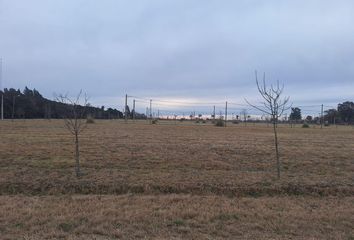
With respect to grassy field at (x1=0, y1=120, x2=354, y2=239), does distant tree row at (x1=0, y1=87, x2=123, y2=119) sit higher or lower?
higher

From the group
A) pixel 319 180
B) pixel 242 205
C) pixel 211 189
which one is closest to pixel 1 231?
pixel 242 205

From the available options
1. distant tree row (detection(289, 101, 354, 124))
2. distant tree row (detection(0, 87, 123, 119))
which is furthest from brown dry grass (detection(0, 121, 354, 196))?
distant tree row (detection(289, 101, 354, 124))

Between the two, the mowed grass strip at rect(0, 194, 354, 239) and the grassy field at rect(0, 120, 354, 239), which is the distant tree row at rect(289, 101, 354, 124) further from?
the mowed grass strip at rect(0, 194, 354, 239)

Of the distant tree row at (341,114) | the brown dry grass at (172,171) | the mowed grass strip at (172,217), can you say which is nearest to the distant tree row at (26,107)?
the distant tree row at (341,114)

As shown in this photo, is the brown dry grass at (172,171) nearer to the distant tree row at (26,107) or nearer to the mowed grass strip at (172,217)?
the mowed grass strip at (172,217)

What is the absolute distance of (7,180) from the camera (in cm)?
1228

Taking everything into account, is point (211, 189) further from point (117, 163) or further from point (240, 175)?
point (117, 163)

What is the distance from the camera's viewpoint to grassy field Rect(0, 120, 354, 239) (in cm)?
751

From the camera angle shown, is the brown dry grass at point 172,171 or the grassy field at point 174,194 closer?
the grassy field at point 174,194

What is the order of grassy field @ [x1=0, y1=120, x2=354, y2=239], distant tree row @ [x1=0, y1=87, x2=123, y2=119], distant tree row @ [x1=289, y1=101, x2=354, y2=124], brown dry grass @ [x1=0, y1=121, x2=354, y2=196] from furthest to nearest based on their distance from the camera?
distant tree row @ [x1=289, y1=101, x2=354, y2=124] < distant tree row @ [x1=0, y1=87, x2=123, y2=119] < brown dry grass @ [x1=0, y1=121, x2=354, y2=196] < grassy field @ [x1=0, y1=120, x2=354, y2=239]

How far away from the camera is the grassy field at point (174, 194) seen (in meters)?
7.51

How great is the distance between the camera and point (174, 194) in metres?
11.3

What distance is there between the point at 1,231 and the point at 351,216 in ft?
21.2

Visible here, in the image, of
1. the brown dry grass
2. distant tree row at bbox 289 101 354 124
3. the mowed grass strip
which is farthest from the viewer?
distant tree row at bbox 289 101 354 124
